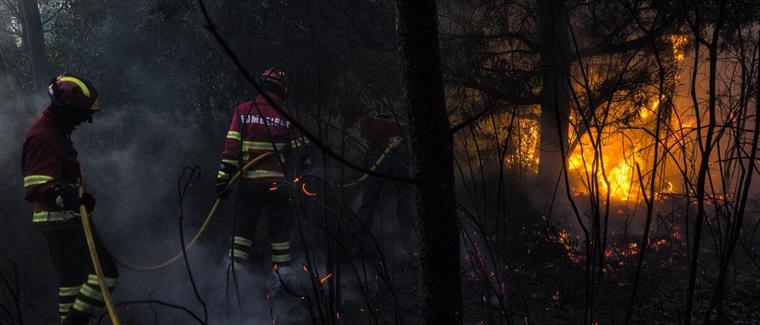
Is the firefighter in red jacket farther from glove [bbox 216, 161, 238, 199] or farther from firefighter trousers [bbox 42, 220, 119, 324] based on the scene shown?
firefighter trousers [bbox 42, 220, 119, 324]

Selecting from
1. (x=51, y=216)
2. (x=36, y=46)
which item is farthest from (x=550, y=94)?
(x=36, y=46)

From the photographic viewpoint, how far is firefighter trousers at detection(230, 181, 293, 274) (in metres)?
5.23

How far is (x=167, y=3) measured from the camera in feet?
22.8

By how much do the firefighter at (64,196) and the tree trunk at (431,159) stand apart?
3.23 metres

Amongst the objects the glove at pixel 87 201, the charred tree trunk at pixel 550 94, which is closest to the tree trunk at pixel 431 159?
the glove at pixel 87 201

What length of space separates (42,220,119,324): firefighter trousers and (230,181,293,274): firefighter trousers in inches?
52.2

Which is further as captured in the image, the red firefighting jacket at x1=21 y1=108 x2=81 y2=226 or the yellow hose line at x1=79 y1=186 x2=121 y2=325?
the red firefighting jacket at x1=21 y1=108 x2=81 y2=226

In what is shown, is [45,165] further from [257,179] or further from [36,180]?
[257,179]

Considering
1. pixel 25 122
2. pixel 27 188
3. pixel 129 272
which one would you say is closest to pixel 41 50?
pixel 25 122

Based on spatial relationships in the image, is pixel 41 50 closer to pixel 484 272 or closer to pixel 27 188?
pixel 27 188

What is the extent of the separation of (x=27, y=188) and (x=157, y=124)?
17.6 ft

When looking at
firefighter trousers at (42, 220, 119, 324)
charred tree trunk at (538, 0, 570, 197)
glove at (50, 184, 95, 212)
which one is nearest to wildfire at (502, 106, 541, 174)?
charred tree trunk at (538, 0, 570, 197)

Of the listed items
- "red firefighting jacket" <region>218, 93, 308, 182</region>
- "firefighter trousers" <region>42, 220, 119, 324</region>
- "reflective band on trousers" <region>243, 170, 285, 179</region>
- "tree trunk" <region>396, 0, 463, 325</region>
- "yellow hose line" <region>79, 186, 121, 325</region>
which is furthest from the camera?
"reflective band on trousers" <region>243, 170, 285, 179</region>

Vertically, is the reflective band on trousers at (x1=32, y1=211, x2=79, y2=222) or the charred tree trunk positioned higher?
the charred tree trunk
